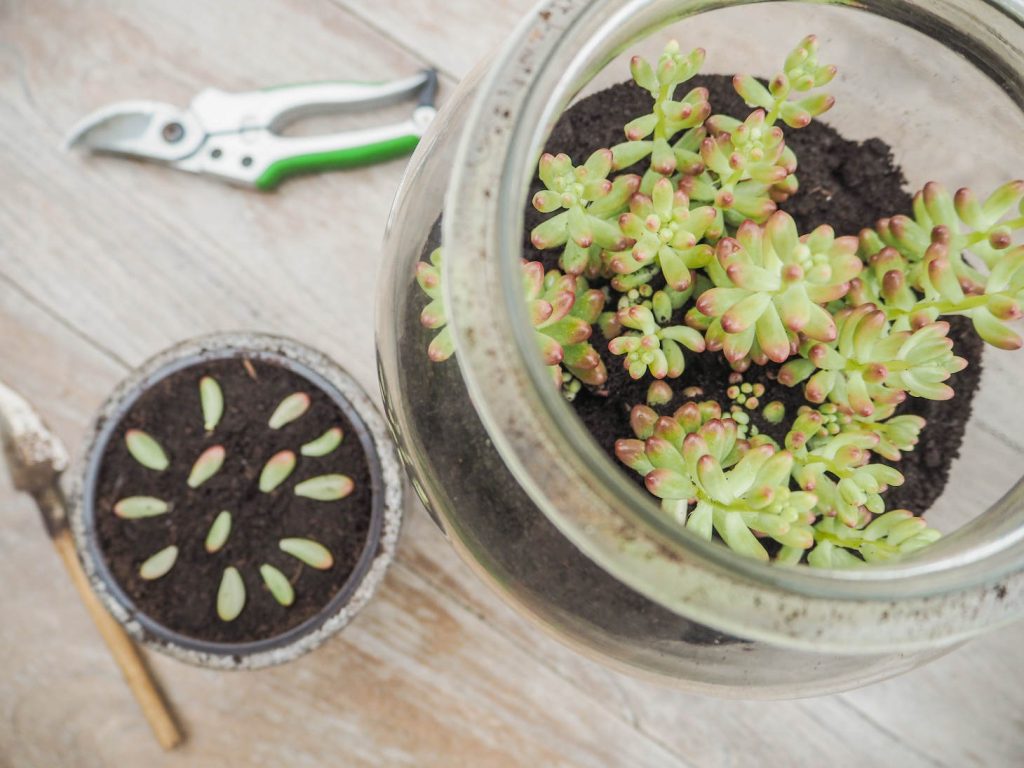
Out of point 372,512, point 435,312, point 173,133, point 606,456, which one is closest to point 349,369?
point 372,512

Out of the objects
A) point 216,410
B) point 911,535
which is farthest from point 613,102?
point 216,410

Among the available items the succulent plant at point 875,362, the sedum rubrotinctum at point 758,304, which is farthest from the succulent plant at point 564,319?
the succulent plant at point 875,362

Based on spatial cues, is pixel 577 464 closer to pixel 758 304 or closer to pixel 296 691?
pixel 758 304

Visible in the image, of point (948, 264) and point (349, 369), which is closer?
point (948, 264)

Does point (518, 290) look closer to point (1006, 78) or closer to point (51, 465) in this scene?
point (1006, 78)

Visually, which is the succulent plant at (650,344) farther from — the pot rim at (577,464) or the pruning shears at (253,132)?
the pruning shears at (253,132)

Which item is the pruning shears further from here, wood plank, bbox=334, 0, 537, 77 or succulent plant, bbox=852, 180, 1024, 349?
succulent plant, bbox=852, 180, 1024, 349
